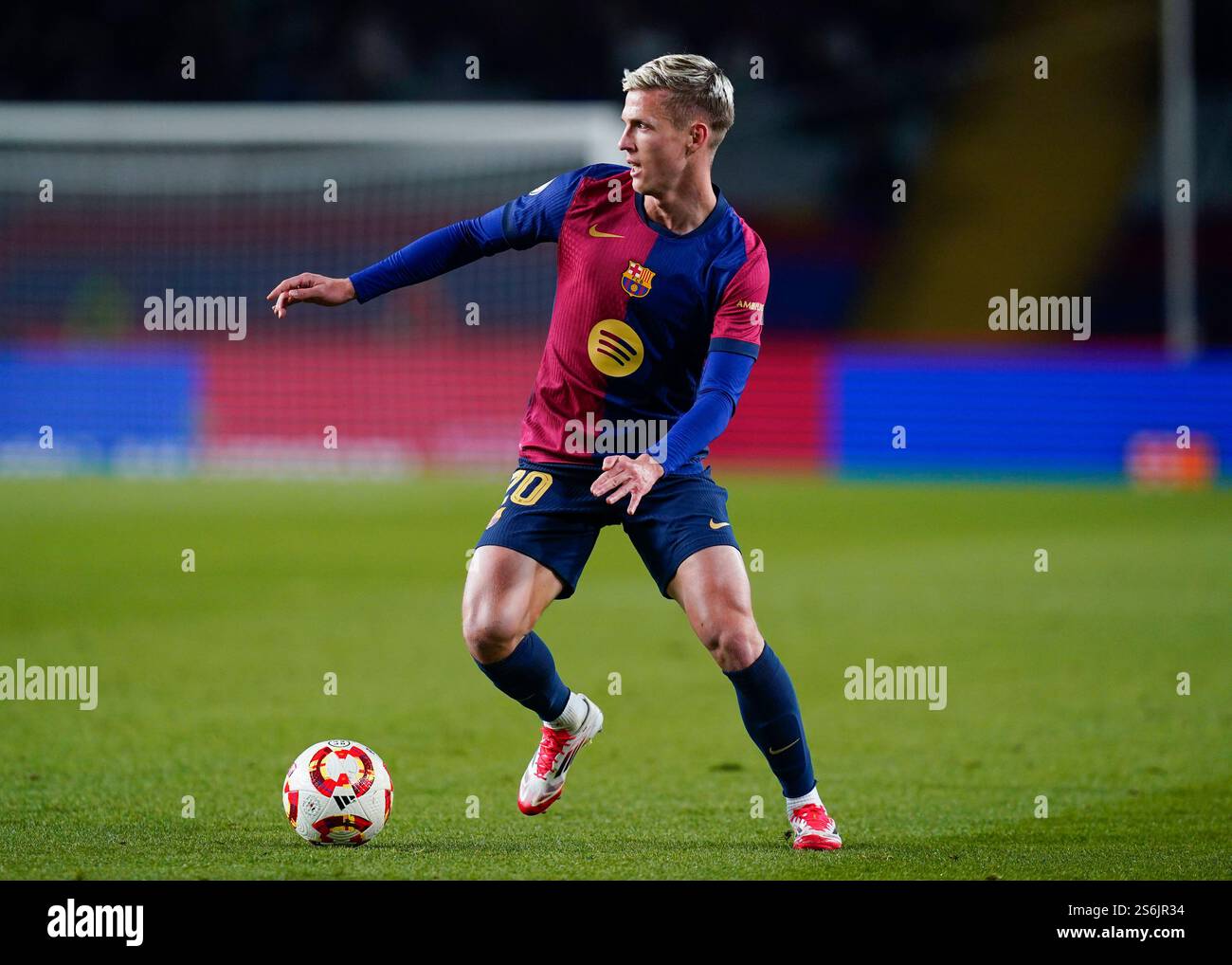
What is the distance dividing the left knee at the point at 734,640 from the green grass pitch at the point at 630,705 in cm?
61

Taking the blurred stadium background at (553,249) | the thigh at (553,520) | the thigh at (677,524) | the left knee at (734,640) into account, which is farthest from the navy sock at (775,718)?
the blurred stadium background at (553,249)

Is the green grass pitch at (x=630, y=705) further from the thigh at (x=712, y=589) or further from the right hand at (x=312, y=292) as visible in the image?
the right hand at (x=312, y=292)

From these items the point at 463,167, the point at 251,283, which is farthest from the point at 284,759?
the point at 251,283

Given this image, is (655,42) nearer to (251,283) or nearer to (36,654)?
(251,283)

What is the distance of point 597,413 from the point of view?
597cm

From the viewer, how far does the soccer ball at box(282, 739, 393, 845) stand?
5.52 meters

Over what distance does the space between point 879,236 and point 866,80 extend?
3.41 metres

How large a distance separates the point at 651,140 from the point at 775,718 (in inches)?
76.3

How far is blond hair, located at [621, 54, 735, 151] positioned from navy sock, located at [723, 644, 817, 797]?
174cm

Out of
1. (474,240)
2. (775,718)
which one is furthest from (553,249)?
(775,718)

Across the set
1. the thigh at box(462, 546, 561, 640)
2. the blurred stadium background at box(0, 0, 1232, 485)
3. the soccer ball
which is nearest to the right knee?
the thigh at box(462, 546, 561, 640)

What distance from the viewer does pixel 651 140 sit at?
570 cm

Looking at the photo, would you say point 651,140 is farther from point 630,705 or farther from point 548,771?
point 630,705

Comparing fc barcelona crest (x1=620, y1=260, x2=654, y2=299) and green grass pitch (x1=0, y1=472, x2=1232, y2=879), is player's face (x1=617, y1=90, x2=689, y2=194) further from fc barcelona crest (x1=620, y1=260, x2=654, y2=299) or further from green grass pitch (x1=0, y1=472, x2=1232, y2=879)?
green grass pitch (x1=0, y1=472, x2=1232, y2=879)
